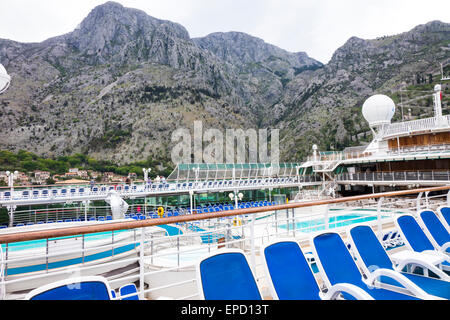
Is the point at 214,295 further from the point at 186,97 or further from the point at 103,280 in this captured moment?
the point at 186,97

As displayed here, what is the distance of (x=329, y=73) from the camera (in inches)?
2532

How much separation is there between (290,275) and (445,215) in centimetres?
317

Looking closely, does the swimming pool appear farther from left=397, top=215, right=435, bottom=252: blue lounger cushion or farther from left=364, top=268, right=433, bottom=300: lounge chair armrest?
left=364, top=268, right=433, bottom=300: lounge chair armrest

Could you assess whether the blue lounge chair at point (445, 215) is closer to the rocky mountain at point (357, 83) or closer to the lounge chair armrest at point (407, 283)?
the lounge chair armrest at point (407, 283)

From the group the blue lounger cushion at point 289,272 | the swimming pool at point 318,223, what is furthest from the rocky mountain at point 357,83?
the blue lounger cushion at point 289,272

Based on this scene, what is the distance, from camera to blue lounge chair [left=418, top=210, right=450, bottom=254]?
3.16 m

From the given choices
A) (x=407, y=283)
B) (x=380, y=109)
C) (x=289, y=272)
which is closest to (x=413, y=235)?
(x=407, y=283)

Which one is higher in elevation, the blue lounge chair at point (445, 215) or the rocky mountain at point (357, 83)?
the rocky mountain at point (357, 83)

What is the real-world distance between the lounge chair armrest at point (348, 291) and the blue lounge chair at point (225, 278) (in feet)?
1.66

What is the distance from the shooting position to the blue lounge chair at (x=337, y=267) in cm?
203

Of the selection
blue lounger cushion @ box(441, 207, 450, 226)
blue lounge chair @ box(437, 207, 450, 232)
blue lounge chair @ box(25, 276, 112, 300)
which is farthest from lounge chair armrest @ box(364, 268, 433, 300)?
blue lounger cushion @ box(441, 207, 450, 226)

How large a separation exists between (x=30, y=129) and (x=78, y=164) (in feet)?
40.6

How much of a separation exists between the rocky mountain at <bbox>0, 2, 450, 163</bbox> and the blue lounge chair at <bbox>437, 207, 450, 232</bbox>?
48745 mm
